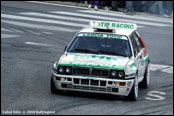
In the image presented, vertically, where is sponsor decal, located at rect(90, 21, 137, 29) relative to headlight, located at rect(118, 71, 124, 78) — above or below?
above

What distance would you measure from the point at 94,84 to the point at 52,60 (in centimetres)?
545

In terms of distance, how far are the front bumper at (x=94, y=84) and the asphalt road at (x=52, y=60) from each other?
21cm

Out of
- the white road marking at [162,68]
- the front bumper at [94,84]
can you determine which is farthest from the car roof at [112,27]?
the white road marking at [162,68]

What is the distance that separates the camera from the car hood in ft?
38.0

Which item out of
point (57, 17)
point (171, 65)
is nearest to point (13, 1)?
point (57, 17)

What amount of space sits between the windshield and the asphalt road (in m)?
0.96

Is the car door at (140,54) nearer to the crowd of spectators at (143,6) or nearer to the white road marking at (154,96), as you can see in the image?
the white road marking at (154,96)

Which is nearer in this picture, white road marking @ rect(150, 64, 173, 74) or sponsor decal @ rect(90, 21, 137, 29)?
sponsor decal @ rect(90, 21, 137, 29)

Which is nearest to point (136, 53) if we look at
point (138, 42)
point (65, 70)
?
point (138, 42)

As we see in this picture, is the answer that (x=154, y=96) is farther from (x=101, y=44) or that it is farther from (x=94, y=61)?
(x=94, y=61)

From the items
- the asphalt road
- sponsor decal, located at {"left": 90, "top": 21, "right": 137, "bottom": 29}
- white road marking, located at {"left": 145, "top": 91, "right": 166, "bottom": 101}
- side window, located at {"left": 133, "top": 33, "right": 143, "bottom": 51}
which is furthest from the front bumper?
side window, located at {"left": 133, "top": 33, "right": 143, "bottom": 51}

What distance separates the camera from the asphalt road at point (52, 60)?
10.8 meters

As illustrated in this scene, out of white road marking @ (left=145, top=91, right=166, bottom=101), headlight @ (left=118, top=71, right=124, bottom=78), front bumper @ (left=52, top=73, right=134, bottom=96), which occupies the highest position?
headlight @ (left=118, top=71, right=124, bottom=78)

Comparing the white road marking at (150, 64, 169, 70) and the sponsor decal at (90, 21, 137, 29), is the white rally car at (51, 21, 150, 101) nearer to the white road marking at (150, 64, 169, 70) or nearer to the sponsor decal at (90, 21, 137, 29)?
the sponsor decal at (90, 21, 137, 29)
